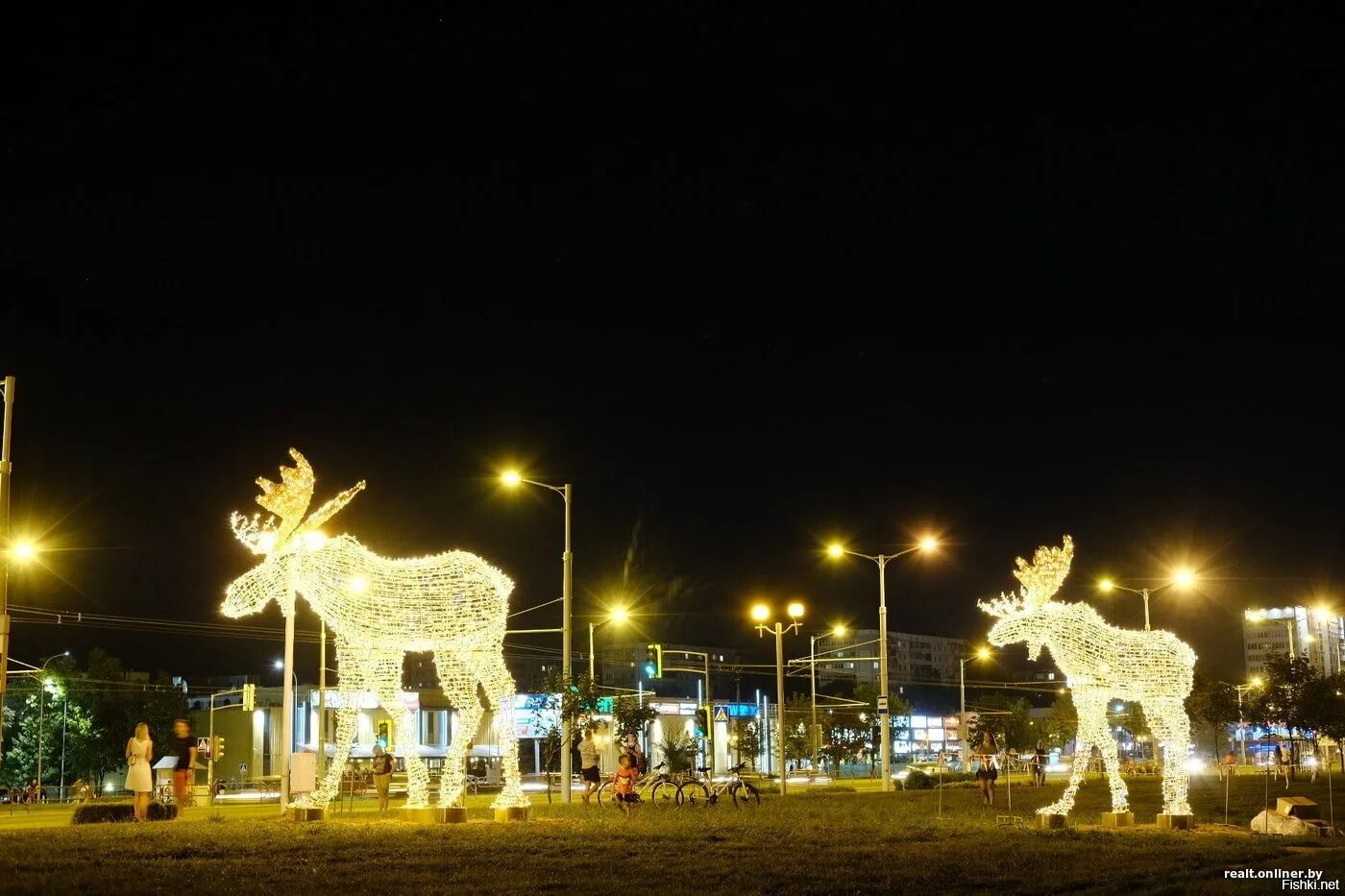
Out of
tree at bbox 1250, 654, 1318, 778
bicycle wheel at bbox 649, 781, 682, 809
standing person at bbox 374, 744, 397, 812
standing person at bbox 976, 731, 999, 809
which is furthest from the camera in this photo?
tree at bbox 1250, 654, 1318, 778

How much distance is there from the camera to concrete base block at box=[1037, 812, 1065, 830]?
21844 millimetres

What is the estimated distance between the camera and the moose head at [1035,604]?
909 inches

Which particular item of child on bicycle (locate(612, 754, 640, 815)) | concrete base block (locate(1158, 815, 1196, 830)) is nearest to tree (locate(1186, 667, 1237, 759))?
concrete base block (locate(1158, 815, 1196, 830))

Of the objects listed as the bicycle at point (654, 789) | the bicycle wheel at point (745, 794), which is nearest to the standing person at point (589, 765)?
the bicycle at point (654, 789)

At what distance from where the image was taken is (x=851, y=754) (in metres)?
80.6

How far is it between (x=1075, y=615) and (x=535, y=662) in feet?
313

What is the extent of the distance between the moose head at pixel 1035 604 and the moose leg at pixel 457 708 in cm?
805

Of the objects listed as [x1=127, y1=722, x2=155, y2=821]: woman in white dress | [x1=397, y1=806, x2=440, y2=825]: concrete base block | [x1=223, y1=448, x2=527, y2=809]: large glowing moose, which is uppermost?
[x1=223, y1=448, x2=527, y2=809]: large glowing moose

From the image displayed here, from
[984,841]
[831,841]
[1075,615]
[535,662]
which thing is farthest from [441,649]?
[535,662]

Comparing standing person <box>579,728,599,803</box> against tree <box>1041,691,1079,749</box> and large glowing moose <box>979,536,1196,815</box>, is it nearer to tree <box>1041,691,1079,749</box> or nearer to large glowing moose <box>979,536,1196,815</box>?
large glowing moose <box>979,536,1196,815</box>

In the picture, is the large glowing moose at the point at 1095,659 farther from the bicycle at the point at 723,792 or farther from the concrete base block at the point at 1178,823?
the bicycle at the point at 723,792

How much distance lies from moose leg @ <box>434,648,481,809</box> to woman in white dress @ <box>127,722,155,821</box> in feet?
14.4

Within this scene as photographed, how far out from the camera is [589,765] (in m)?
28.8

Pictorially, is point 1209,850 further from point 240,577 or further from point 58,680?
point 58,680
